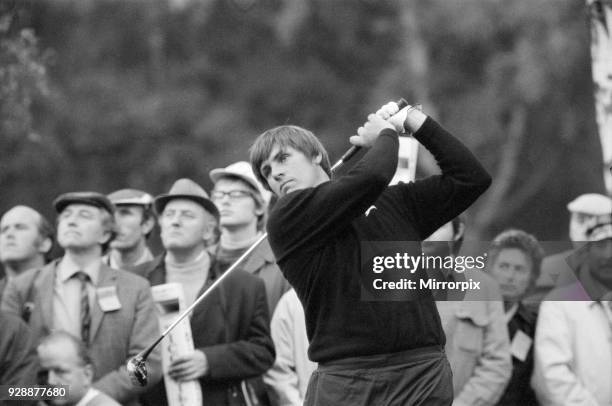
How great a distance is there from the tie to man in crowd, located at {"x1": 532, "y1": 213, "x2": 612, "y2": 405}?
2.69 m

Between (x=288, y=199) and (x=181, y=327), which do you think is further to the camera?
(x=181, y=327)

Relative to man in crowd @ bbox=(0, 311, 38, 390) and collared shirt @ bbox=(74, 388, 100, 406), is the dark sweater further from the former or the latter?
man in crowd @ bbox=(0, 311, 38, 390)

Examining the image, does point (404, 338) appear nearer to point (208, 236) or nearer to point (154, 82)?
point (208, 236)

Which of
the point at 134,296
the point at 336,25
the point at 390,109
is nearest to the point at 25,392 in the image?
the point at 134,296

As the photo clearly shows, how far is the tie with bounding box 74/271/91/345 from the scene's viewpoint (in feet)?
24.4

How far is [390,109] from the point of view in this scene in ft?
18.0

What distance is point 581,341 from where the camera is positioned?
7.60 meters

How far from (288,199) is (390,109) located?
61 cm

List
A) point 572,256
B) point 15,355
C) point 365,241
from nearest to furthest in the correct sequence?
point 365,241
point 15,355
point 572,256

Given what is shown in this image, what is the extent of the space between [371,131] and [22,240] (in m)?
4.04

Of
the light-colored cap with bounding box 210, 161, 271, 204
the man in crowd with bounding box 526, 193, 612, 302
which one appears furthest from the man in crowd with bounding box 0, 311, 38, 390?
the man in crowd with bounding box 526, 193, 612, 302

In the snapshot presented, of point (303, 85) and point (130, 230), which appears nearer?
point (130, 230)

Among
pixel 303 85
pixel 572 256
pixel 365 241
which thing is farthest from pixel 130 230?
pixel 303 85

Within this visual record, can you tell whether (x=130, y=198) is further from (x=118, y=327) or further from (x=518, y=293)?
(x=518, y=293)
